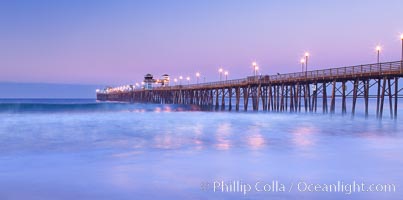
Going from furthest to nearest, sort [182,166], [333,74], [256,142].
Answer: [333,74] < [256,142] < [182,166]

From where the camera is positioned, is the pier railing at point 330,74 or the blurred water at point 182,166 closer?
the blurred water at point 182,166

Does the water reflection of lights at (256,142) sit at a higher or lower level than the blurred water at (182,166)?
lower

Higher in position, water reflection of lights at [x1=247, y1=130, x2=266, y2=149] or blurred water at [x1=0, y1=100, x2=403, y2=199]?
blurred water at [x1=0, y1=100, x2=403, y2=199]

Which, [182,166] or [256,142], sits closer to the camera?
[182,166]

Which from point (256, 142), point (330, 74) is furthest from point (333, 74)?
point (256, 142)

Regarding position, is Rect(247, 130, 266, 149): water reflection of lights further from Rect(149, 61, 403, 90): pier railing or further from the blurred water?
Rect(149, 61, 403, 90): pier railing

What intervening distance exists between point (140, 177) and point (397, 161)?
742cm

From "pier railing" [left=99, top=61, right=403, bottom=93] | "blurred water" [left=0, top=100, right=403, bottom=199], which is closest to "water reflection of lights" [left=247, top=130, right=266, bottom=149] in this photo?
"blurred water" [left=0, top=100, right=403, bottom=199]

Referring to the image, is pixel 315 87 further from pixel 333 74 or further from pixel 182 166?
pixel 182 166

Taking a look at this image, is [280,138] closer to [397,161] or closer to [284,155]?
[284,155]

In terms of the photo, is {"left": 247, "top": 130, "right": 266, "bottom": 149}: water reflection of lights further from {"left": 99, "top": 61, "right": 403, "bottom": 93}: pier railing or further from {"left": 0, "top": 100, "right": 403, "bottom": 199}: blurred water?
{"left": 99, "top": 61, "right": 403, "bottom": 93}: pier railing

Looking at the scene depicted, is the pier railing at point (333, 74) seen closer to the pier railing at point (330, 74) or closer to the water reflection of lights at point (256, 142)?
the pier railing at point (330, 74)

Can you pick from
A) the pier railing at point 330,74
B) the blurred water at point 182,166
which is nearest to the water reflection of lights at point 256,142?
the blurred water at point 182,166

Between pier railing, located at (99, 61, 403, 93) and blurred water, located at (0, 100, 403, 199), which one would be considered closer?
blurred water, located at (0, 100, 403, 199)
